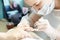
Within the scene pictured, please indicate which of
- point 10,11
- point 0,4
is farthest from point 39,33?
point 0,4

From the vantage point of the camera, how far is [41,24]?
995 mm

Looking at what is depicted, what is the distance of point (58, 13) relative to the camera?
1188 mm

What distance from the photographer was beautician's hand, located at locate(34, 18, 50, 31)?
3.19ft

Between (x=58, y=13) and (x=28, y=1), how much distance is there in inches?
12.3

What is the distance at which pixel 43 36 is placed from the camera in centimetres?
90

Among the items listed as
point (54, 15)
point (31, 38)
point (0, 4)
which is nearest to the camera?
point (31, 38)

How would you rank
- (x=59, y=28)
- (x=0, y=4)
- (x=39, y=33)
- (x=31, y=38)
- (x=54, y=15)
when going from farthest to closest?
(x=0, y=4), (x=54, y=15), (x=59, y=28), (x=39, y=33), (x=31, y=38)

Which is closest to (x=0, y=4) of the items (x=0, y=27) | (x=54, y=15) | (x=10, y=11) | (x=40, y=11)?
(x=10, y=11)

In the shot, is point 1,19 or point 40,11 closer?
point 40,11

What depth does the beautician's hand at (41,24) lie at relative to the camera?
3.19 feet

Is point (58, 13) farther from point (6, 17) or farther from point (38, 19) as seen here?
point (6, 17)

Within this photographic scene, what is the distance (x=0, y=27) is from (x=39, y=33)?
0.39 m

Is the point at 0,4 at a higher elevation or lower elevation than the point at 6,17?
higher

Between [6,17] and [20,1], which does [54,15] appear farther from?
[6,17]
